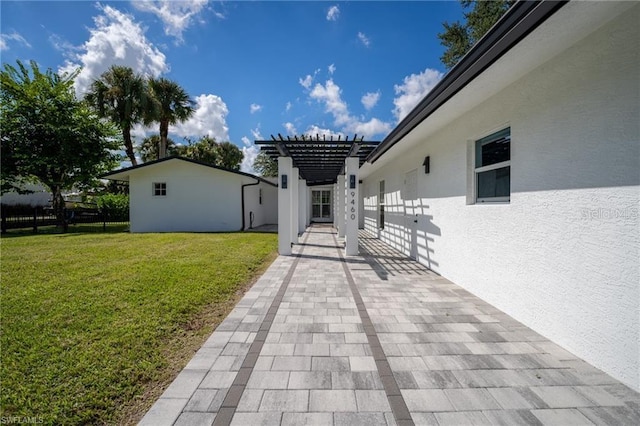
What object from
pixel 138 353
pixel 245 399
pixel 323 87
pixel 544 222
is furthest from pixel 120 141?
pixel 544 222

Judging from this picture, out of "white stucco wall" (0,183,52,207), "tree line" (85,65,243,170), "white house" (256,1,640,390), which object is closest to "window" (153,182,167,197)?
"tree line" (85,65,243,170)

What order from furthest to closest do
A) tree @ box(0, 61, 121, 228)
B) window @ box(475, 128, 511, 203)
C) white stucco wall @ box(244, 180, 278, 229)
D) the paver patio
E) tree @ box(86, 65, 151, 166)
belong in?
tree @ box(86, 65, 151, 166) → white stucco wall @ box(244, 180, 278, 229) → tree @ box(0, 61, 121, 228) → window @ box(475, 128, 511, 203) → the paver patio

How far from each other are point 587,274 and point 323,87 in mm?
11186

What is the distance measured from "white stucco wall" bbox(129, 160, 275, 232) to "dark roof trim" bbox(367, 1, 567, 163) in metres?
12.1

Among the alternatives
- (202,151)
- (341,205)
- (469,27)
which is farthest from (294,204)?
(202,151)

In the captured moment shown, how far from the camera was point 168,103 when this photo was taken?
1873cm

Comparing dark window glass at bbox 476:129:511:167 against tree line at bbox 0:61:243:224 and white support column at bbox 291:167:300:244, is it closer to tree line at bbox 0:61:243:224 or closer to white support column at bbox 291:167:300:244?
white support column at bbox 291:167:300:244

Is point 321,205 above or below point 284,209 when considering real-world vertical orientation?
above

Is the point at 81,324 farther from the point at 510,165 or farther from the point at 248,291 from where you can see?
the point at 510,165

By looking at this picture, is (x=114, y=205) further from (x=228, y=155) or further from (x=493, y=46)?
(x=493, y=46)

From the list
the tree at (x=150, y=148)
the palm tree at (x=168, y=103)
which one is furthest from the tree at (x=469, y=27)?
the tree at (x=150, y=148)

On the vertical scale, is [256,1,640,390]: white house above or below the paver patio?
above

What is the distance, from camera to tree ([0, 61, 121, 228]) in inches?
524

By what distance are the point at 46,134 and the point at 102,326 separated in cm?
1721
